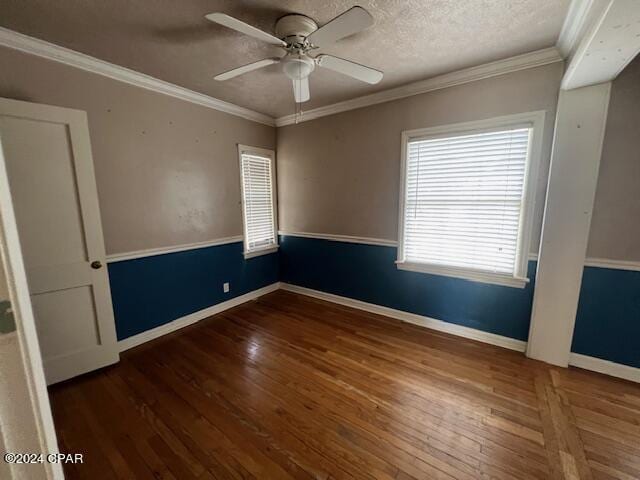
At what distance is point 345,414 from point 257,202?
9.29ft

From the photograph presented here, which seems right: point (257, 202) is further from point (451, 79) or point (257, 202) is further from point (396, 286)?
point (451, 79)

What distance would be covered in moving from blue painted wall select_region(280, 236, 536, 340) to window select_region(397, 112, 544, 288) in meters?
0.13

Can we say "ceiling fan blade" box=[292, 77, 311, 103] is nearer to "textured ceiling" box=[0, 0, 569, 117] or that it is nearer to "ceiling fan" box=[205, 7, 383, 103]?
"ceiling fan" box=[205, 7, 383, 103]

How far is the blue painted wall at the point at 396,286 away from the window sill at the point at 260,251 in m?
0.14

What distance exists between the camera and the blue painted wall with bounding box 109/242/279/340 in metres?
2.47

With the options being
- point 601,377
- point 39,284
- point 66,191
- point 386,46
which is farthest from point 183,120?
point 601,377

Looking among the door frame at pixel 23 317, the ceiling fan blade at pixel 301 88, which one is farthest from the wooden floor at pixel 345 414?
the ceiling fan blade at pixel 301 88

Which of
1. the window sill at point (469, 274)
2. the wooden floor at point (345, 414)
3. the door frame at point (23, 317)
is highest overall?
the door frame at point (23, 317)

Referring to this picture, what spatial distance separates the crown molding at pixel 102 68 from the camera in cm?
181

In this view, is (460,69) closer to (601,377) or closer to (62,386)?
(601,377)

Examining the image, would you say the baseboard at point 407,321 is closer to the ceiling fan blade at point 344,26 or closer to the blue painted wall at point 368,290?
the blue painted wall at point 368,290

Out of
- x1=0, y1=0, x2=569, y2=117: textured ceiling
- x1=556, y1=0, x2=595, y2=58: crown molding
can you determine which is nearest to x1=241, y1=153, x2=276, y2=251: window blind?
A: x1=0, y1=0, x2=569, y2=117: textured ceiling

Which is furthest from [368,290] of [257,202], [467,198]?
[257,202]

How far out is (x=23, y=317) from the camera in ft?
1.84
